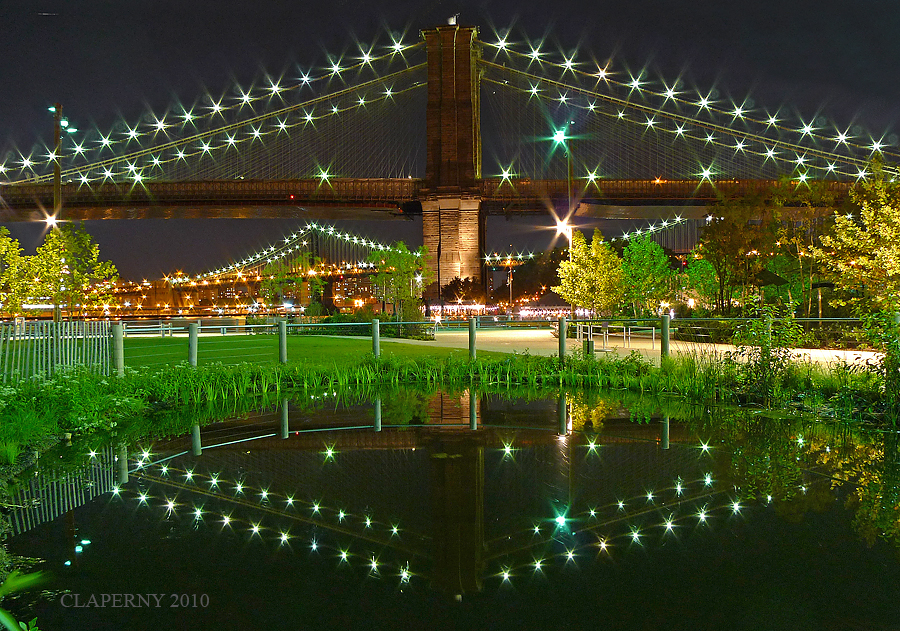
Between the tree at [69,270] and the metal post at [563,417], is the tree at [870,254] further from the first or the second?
the tree at [69,270]

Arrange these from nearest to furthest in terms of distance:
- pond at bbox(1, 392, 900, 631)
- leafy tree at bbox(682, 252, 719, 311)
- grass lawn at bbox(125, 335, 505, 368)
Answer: pond at bbox(1, 392, 900, 631), grass lawn at bbox(125, 335, 505, 368), leafy tree at bbox(682, 252, 719, 311)

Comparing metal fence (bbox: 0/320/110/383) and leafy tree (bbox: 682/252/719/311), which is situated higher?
leafy tree (bbox: 682/252/719/311)

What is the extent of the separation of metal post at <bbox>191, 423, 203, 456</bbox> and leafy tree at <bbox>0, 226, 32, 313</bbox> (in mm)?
13897

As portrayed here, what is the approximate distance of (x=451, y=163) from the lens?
3812cm

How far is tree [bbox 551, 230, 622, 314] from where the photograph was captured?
899 inches

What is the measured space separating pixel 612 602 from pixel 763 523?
1416 mm

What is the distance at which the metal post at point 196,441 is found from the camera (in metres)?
5.83

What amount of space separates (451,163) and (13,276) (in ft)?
80.6

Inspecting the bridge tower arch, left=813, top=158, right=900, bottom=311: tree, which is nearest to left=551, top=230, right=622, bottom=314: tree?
left=813, top=158, right=900, bottom=311: tree

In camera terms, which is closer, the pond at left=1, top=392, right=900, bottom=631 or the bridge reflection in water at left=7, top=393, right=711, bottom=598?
the pond at left=1, top=392, right=900, bottom=631

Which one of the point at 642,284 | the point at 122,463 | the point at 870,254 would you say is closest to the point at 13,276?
the point at 122,463

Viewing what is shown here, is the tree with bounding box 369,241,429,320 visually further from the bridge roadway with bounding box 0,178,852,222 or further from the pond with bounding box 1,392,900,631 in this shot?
the pond with bounding box 1,392,900,631

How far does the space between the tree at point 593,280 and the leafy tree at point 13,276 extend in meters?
16.3

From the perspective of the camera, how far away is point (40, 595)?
9.40 feet
